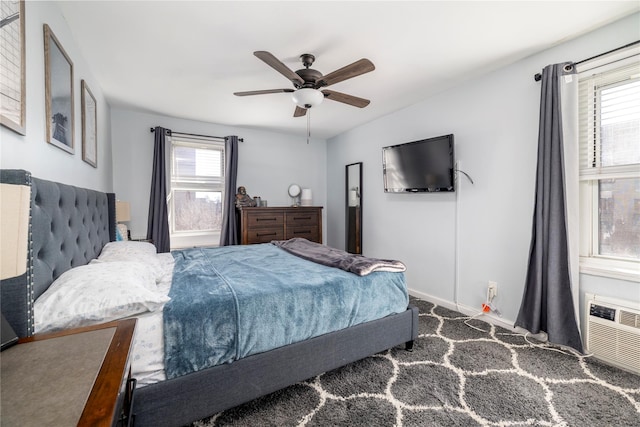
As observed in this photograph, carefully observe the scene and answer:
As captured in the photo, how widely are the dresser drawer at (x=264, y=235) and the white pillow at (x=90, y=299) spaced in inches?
111

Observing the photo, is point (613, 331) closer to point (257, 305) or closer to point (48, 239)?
point (257, 305)

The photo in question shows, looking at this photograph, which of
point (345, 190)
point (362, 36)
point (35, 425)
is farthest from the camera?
point (345, 190)

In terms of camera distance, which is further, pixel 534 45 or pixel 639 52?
pixel 534 45

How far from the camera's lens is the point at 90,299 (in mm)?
1182

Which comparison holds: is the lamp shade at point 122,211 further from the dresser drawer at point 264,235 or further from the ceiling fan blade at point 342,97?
the ceiling fan blade at point 342,97

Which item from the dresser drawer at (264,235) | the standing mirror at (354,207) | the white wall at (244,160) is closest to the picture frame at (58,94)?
the white wall at (244,160)

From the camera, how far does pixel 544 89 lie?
2.22 m

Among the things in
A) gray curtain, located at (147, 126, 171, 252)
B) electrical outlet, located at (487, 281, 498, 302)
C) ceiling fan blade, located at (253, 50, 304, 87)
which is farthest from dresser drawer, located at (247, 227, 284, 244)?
electrical outlet, located at (487, 281, 498, 302)

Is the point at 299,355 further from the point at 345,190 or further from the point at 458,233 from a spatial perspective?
the point at 345,190

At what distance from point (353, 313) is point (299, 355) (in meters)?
0.45

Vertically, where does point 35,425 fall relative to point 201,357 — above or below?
above

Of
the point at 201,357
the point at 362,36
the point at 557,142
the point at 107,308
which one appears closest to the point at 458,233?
the point at 557,142

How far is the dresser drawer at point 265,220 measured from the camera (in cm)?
430

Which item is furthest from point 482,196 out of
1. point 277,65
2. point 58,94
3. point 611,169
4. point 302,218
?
point 58,94
